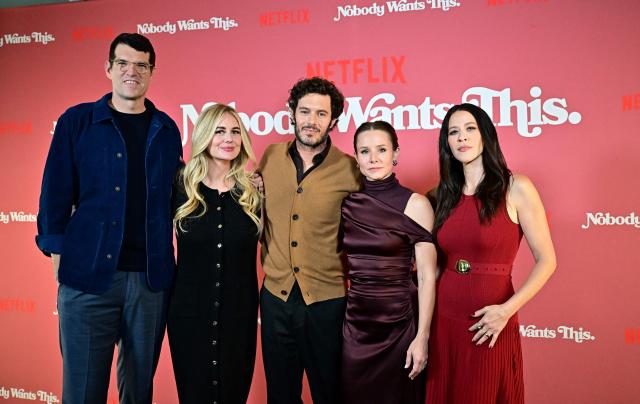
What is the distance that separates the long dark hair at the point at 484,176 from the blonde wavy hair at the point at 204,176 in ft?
2.48

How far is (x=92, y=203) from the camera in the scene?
2.12 meters

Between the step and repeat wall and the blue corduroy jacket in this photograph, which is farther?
the step and repeat wall

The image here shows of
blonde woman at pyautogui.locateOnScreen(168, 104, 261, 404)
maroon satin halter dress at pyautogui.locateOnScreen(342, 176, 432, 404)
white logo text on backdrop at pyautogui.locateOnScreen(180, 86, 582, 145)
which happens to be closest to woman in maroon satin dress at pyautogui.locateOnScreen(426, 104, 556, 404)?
maroon satin halter dress at pyautogui.locateOnScreen(342, 176, 432, 404)

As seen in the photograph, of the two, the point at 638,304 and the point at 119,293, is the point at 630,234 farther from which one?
the point at 119,293

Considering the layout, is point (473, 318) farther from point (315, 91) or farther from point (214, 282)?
point (315, 91)

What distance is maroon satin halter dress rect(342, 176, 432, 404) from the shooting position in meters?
2.13

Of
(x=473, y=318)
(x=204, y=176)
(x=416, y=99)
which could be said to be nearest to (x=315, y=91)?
(x=204, y=176)

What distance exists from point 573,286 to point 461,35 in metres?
1.49

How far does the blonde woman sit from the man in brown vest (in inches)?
3.6

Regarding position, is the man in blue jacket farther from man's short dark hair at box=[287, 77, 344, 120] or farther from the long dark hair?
the long dark hair

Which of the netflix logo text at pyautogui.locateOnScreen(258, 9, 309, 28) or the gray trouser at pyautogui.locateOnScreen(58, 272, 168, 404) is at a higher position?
the netflix logo text at pyautogui.locateOnScreen(258, 9, 309, 28)

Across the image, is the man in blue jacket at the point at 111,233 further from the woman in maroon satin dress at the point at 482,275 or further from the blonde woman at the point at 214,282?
the woman in maroon satin dress at the point at 482,275

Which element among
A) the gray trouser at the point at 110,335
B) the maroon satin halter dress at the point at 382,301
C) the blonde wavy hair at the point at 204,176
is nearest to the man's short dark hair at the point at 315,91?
the blonde wavy hair at the point at 204,176

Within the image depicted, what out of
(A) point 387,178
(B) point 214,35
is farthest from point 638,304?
(B) point 214,35
